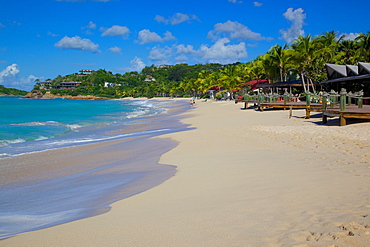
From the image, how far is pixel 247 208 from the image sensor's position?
14.3 feet

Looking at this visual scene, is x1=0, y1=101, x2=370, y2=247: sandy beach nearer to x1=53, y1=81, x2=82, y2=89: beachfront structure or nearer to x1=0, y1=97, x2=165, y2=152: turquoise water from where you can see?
x1=0, y1=97, x2=165, y2=152: turquoise water

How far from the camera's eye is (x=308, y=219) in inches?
148

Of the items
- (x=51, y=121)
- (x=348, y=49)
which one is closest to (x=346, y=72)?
(x=348, y=49)

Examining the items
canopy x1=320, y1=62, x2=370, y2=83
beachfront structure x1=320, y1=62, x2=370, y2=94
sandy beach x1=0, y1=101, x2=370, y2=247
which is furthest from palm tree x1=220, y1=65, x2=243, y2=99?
sandy beach x1=0, y1=101, x2=370, y2=247

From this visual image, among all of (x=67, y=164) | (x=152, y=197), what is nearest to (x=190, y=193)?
(x=152, y=197)

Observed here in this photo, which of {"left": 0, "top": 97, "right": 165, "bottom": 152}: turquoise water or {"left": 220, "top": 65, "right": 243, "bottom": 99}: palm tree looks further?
{"left": 220, "top": 65, "right": 243, "bottom": 99}: palm tree

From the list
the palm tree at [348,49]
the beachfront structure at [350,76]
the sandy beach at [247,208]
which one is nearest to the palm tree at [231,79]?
the palm tree at [348,49]

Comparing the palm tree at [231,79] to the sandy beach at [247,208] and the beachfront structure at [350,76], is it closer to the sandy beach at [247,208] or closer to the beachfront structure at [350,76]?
the beachfront structure at [350,76]

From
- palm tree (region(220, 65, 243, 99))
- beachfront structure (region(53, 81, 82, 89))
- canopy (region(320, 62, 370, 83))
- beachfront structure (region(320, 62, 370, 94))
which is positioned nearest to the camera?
canopy (region(320, 62, 370, 83))

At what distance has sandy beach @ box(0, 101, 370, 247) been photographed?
3.46 m

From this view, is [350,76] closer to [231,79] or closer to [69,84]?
[231,79]

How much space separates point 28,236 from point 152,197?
6.53ft

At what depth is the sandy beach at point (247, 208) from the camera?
11.3 ft

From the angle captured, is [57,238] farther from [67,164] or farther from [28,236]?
[67,164]
